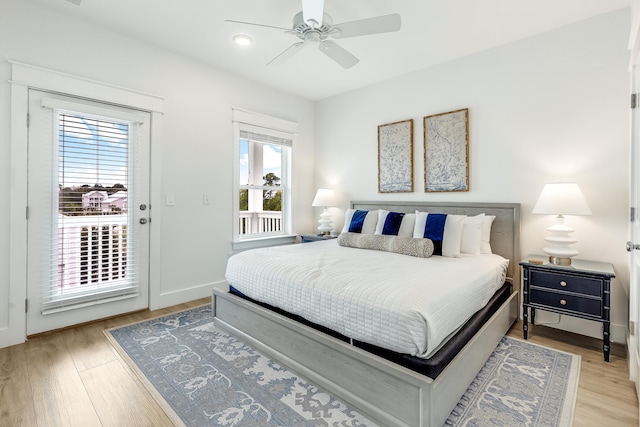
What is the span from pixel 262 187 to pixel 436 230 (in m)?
2.39

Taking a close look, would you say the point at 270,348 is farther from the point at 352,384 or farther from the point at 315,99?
the point at 315,99

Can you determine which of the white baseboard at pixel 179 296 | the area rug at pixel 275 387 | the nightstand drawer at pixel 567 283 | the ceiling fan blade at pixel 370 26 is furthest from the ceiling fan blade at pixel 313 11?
the white baseboard at pixel 179 296

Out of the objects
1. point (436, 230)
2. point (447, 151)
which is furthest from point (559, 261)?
point (447, 151)

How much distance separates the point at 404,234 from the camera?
3127 mm

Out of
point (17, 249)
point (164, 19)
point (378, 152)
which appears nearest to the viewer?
point (17, 249)

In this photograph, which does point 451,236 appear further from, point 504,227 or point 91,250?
point 91,250

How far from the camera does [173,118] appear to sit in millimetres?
3291

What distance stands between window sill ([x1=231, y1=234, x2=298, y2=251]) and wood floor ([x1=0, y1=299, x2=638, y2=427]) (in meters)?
1.70

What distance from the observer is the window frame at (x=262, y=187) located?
A: 3846mm

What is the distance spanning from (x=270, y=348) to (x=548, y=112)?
312 cm

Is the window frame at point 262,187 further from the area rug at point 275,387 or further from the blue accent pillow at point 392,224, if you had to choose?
the blue accent pillow at point 392,224

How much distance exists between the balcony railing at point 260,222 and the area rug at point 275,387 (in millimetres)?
1793

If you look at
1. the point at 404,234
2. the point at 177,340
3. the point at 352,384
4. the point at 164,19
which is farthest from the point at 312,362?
the point at 164,19

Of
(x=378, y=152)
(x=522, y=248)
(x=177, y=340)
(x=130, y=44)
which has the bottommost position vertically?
(x=177, y=340)
